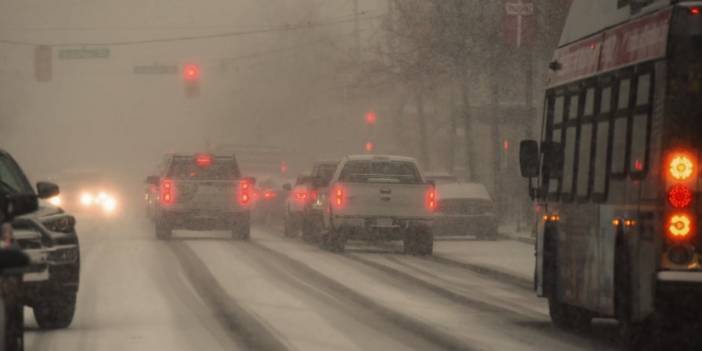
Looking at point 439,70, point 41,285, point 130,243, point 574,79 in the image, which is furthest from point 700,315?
point 439,70

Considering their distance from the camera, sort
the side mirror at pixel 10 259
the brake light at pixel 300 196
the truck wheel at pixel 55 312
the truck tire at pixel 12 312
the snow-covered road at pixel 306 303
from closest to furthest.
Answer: the side mirror at pixel 10 259 → the truck tire at pixel 12 312 → the snow-covered road at pixel 306 303 → the truck wheel at pixel 55 312 → the brake light at pixel 300 196

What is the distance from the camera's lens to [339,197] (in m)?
32.6

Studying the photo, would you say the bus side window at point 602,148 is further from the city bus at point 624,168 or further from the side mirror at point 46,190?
the side mirror at point 46,190

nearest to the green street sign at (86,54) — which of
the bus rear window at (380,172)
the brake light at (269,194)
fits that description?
the brake light at (269,194)

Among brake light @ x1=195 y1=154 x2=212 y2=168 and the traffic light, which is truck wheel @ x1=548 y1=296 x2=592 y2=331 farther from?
the traffic light

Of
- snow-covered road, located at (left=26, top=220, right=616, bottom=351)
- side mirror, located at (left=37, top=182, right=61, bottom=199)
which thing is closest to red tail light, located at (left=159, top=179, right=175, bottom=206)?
snow-covered road, located at (left=26, top=220, right=616, bottom=351)

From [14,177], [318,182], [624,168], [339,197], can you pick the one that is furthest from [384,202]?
[624,168]

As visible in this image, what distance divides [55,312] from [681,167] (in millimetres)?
6638

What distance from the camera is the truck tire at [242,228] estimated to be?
38.3 metres

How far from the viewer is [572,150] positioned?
15.5 metres

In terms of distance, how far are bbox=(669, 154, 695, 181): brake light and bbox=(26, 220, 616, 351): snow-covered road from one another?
9.79 ft

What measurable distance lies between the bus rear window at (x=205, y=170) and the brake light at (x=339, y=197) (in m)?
6.49

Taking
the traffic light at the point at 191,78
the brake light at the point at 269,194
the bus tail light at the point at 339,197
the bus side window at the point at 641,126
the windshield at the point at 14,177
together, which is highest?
the traffic light at the point at 191,78

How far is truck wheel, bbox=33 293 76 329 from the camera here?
16.0 m
